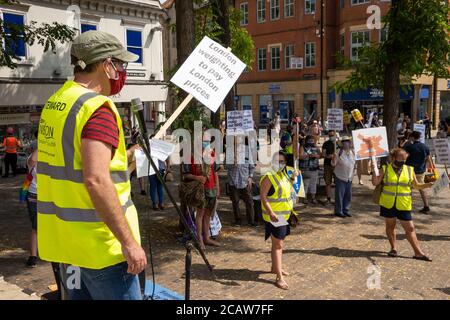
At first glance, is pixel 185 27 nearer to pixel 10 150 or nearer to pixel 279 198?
pixel 279 198

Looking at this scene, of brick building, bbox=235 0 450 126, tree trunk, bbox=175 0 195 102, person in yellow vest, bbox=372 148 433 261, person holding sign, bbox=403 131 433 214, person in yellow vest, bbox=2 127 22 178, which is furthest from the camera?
brick building, bbox=235 0 450 126

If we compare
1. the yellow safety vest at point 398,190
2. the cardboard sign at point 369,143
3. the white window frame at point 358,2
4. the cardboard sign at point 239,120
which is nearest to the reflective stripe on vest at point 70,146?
the yellow safety vest at point 398,190

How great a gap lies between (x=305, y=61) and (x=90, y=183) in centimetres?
3735

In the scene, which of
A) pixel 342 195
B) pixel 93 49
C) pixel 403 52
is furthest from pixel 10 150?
pixel 93 49

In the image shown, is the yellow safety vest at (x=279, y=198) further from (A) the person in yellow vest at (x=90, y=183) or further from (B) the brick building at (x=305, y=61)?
(B) the brick building at (x=305, y=61)

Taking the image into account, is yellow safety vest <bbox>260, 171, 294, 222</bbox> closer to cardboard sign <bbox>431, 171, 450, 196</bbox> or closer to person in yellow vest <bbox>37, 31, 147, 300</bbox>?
cardboard sign <bbox>431, 171, 450, 196</bbox>

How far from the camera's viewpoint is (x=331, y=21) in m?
36.2

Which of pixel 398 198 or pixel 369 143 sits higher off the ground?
pixel 369 143

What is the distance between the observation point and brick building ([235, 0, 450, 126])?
33906 millimetres

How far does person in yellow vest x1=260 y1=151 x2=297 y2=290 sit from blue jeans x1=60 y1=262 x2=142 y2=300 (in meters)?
3.68

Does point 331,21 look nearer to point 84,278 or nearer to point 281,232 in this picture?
point 281,232

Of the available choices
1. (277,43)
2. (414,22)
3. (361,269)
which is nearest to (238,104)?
(277,43)

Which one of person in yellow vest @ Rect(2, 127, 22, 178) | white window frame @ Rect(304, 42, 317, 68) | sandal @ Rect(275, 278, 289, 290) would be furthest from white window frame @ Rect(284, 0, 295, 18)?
sandal @ Rect(275, 278, 289, 290)

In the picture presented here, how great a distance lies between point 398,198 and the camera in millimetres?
6902
